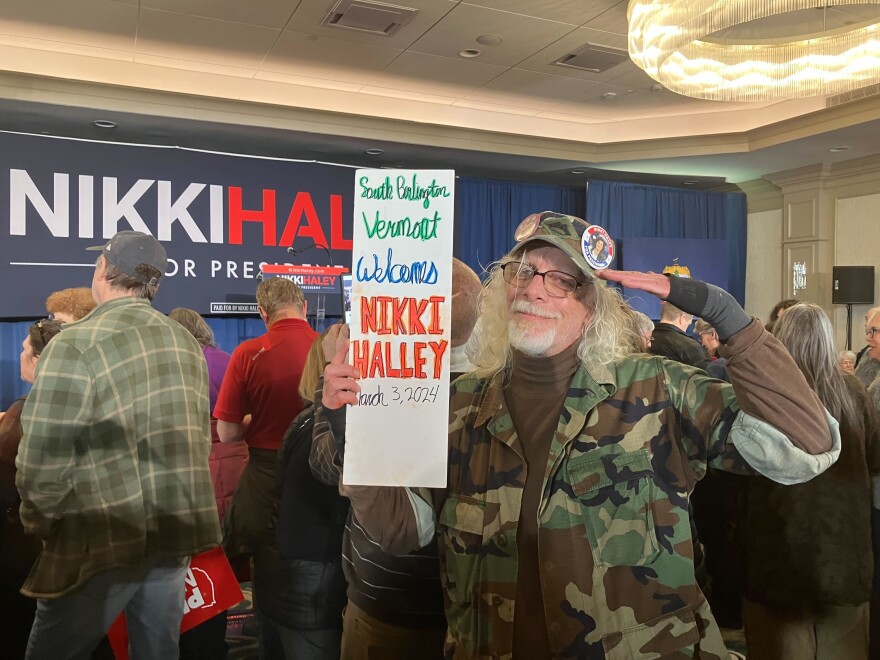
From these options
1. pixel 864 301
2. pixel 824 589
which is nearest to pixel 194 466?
pixel 824 589

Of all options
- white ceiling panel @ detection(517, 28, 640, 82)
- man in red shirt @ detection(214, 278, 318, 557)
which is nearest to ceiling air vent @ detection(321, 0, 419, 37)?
white ceiling panel @ detection(517, 28, 640, 82)

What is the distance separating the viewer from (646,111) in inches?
250

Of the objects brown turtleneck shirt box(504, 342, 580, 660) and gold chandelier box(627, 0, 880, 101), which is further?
gold chandelier box(627, 0, 880, 101)

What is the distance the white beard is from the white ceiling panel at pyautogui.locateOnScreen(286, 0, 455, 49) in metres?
3.25

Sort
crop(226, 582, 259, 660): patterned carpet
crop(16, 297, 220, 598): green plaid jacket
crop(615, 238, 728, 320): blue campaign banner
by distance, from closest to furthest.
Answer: crop(16, 297, 220, 598): green plaid jacket < crop(226, 582, 259, 660): patterned carpet < crop(615, 238, 728, 320): blue campaign banner

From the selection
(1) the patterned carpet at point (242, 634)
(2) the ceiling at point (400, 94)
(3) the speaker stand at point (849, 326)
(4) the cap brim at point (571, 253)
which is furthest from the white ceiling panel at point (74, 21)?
(3) the speaker stand at point (849, 326)

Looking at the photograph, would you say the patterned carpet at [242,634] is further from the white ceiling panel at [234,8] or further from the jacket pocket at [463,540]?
the white ceiling panel at [234,8]

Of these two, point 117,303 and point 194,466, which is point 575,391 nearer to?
point 194,466

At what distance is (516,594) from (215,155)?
513cm

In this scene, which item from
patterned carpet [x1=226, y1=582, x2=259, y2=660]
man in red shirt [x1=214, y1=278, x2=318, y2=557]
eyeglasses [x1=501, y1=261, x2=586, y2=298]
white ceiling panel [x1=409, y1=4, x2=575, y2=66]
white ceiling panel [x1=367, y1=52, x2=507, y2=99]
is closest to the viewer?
eyeglasses [x1=501, y1=261, x2=586, y2=298]

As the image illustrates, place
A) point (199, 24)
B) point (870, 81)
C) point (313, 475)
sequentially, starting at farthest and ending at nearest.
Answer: point (199, 24), point (870, 81), point (313, 475)

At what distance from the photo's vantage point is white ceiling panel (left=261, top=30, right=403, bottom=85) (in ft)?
15.4

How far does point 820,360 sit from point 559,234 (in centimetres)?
108

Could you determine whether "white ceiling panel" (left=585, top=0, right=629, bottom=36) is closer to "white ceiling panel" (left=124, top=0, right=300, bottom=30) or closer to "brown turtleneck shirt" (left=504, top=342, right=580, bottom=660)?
"white ceiling panel" (left=124, top=0, right=300, bottom=30)
